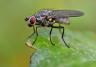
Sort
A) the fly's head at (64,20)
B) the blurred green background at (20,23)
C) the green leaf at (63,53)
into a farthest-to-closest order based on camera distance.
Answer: the blurred green background at (20,23) < the fly's head at (64,20) < the green leaf at (63,53)

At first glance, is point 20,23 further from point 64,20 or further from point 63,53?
point 63,53

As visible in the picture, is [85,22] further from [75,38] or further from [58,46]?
[58,46]

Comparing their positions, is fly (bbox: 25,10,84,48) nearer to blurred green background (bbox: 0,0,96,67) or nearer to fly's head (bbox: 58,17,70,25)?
fly's head (bbox: 58,17,70,25)

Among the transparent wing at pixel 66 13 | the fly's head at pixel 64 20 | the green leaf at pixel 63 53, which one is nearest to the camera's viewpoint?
the green leaf at pixel 63 53

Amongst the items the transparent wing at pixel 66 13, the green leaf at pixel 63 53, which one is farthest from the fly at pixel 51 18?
the green leaf at pixel 63 53

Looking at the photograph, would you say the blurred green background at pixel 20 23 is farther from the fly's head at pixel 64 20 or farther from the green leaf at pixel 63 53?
the green leaf at pixel 63 53

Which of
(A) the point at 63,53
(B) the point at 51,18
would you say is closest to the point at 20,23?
(B) the point at 51,18

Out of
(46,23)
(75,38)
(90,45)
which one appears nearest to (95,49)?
(90,45)

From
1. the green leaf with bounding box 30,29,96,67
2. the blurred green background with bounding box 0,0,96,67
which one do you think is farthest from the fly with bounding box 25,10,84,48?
the green leaf with bounding box 30,29,96,67
